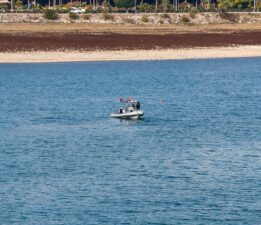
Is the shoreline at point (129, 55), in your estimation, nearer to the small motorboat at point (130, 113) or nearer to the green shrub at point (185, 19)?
the green shrub at point (185, 19)

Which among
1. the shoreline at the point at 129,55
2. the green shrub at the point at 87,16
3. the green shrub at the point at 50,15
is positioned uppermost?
the green shrub at the point at 50,15

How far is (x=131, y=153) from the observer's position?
190ft

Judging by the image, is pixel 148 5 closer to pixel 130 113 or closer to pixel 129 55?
pixel 129 55

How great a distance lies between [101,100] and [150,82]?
48.8 ft

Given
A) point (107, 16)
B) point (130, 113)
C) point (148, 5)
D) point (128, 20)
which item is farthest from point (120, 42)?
point (130, 113)

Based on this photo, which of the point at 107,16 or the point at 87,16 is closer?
the point at 107,16

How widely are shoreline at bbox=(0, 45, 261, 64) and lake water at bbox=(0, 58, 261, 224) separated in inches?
628

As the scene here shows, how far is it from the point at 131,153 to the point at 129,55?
196ft

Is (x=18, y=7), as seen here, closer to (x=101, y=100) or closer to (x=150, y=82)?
(x=150, y=82)

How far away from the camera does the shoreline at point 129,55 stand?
11300 centimetres

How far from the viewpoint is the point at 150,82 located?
97.1 metres

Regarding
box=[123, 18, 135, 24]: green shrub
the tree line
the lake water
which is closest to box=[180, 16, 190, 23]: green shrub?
the tree line

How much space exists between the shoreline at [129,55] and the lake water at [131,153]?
1595cm

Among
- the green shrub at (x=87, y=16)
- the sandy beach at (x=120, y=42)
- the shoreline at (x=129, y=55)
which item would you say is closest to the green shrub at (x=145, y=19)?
the sandy beach at (x=120, y=42)
